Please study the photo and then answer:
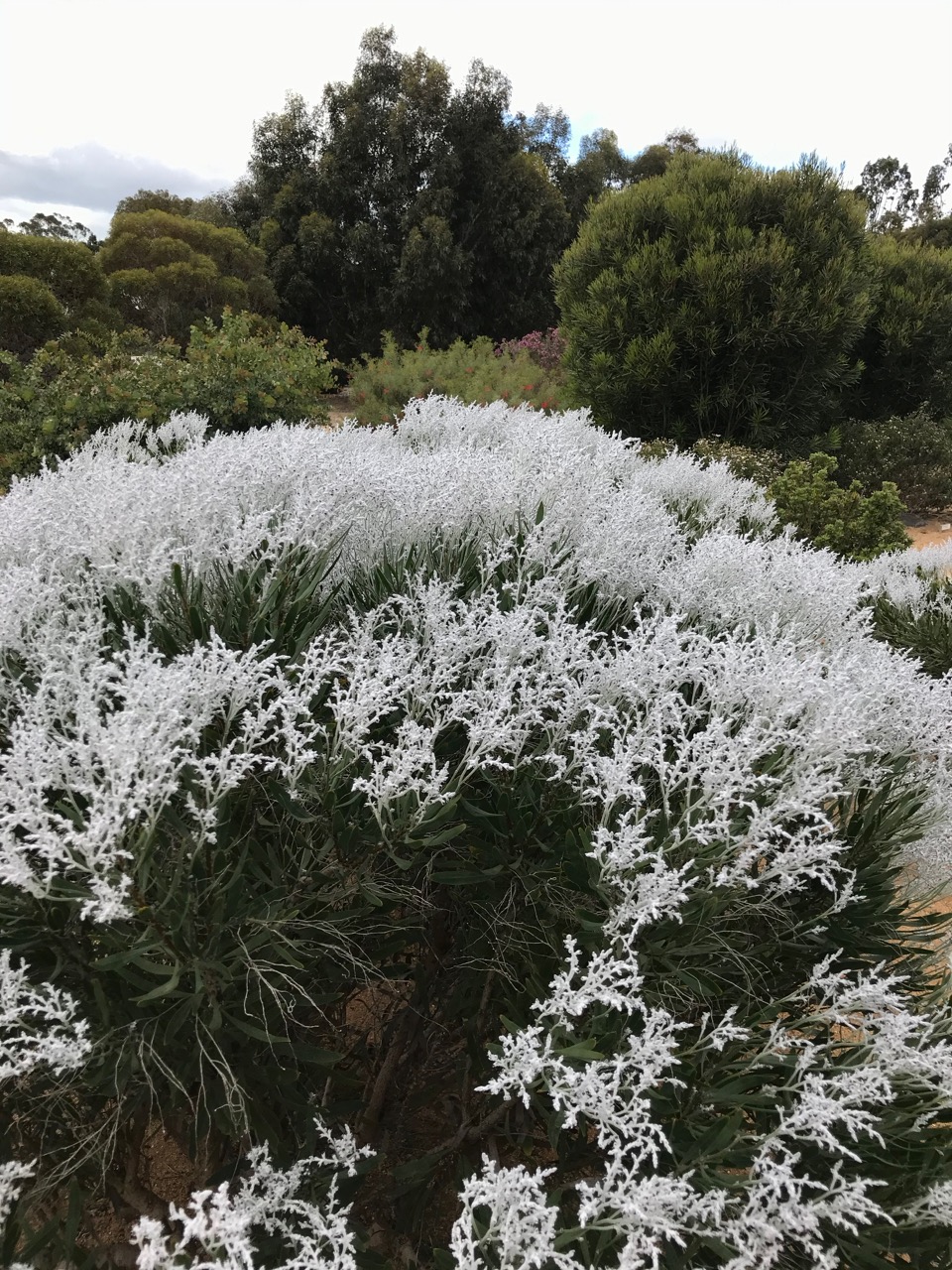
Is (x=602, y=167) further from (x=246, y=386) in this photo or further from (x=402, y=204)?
(x=246, y=386)

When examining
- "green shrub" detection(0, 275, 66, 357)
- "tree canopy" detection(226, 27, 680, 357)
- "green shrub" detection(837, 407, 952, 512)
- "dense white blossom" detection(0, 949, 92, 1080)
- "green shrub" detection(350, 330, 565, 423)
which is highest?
"tree canopy" detection(226, 27, 680, 357)

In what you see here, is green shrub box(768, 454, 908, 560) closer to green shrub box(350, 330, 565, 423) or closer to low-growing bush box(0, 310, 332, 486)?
green shrub box(350, 330, 565, 423)

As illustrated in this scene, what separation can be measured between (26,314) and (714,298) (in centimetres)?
1416

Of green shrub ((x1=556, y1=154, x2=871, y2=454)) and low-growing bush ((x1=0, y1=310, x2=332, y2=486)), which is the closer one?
low-growing bush ((x1=0, y1=310, x2=332, y2=486))

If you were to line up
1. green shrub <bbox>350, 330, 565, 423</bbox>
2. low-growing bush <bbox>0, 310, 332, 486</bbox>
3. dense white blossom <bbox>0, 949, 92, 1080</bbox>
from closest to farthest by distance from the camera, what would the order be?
dense white blossom <bbox>0, 949, 92, 1080</bbox>, low-growing bush <bbox>0, 310, 332, 486</bbox>, green shrub <bbox>350, 330, 565, 423</bbox>

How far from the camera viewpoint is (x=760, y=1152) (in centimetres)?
148

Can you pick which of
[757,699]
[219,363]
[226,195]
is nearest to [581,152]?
[226,195]

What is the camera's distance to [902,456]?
431 inches

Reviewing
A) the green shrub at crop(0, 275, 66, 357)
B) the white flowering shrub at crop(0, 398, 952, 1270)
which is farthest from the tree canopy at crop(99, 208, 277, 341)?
the white flowering shrub at crop(0, 398, 952, 1270)

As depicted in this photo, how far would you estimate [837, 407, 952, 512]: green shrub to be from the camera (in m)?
10.9

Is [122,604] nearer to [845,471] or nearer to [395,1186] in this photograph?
[395,1186]

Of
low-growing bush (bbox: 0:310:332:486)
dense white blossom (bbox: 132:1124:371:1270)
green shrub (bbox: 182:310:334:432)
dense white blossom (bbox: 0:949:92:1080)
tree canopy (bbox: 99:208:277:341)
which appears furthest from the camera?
tree canopy (bbox: 99:208:277:341)

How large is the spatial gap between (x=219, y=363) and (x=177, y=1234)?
8.81 meters

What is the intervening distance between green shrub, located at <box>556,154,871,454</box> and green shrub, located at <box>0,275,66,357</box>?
11720mm
